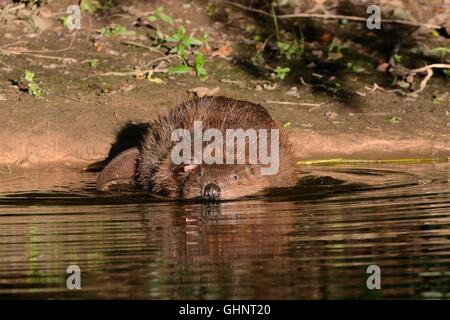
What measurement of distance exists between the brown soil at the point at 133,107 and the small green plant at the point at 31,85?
0.07 meters

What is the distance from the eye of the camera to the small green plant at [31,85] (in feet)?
36.2

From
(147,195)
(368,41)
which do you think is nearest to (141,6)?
(368,41)

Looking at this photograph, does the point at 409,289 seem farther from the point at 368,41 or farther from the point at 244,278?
the point at 368,41

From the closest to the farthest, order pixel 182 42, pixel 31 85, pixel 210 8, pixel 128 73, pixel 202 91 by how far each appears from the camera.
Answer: pixel 31 85 → pixel 202 91 → pixel 128 73 → pixel 182 42 → pixel 210 8

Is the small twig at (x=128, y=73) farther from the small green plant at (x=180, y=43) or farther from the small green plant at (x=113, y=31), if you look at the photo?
the small green plant at (x=113, y=31)

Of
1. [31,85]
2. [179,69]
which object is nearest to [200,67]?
[179,69]

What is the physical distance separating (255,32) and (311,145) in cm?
256

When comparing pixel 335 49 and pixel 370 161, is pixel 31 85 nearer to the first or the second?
pixel 370 161

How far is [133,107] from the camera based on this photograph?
1113 centimetres

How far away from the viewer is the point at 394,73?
12.0 m

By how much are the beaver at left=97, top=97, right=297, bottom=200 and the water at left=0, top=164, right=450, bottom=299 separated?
254mm

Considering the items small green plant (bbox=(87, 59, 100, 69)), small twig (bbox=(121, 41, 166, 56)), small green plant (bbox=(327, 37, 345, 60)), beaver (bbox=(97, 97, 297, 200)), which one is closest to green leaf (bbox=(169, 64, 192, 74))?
small twig (bbox=(121, 41, 166, 56))

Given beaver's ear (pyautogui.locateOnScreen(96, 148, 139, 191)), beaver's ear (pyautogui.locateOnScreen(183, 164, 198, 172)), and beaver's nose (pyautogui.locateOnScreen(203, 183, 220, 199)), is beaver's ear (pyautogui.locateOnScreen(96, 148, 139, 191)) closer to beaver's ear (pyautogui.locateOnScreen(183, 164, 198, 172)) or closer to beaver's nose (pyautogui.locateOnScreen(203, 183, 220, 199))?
beaver's ear (pyautogui.locateOnScreen(183, 164, 198, 172))

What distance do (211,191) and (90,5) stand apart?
5014 millimetres
